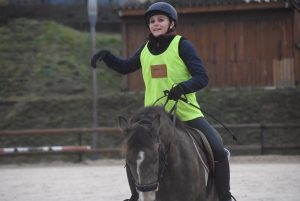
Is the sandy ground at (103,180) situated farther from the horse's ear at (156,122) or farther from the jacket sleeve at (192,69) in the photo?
the horse's ear at (156,122)

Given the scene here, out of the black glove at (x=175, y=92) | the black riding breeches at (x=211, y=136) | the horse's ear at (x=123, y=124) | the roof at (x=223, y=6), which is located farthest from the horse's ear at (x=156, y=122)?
the roof at (x=223, y=6)

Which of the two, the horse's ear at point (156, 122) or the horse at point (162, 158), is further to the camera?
the horse's ear at point (156, 122)

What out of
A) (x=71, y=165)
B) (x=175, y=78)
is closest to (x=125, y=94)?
(x=71, y=165)

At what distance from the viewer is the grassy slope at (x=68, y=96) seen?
775 inches

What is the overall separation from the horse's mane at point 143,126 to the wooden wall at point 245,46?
16736 mm

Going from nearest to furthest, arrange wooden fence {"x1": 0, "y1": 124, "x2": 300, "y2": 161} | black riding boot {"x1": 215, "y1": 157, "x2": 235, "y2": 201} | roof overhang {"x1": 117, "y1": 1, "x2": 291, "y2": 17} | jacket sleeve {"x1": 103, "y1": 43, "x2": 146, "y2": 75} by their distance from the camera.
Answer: black riding boot {"x1": 215, "y1": 157, "x2": 235, "y2": 201} < jacket sleeve {"x1": 103, "y1": 43, "x2": 146, "y2": 75} < wooden fence {"x1": 0, "y1": 124, "x2": 300, "y2": 161} < roof overhang {"x1": 117, "y1": 1, "x2": 291, "y2": 17}

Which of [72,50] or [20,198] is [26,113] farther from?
[20,198]

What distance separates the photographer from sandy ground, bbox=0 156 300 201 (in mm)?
10453

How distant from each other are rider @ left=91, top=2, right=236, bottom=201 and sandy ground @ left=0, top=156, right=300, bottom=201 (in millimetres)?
4093

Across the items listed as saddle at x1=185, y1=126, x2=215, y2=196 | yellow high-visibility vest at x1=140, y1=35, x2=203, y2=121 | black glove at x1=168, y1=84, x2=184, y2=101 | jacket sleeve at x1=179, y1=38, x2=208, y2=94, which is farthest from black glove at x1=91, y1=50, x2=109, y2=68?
saddle at x1=185, y1=126, x2=215, y2=196

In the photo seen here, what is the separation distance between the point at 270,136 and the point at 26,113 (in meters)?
8.85

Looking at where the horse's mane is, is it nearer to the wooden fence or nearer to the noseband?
the noseband

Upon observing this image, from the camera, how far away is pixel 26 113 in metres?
22.0

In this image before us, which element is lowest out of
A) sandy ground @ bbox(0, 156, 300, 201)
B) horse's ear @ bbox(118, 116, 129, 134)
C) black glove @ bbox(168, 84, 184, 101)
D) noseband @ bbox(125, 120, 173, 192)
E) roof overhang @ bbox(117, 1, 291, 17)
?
sandy ground @ bbox(0, 156, 300, 201)
